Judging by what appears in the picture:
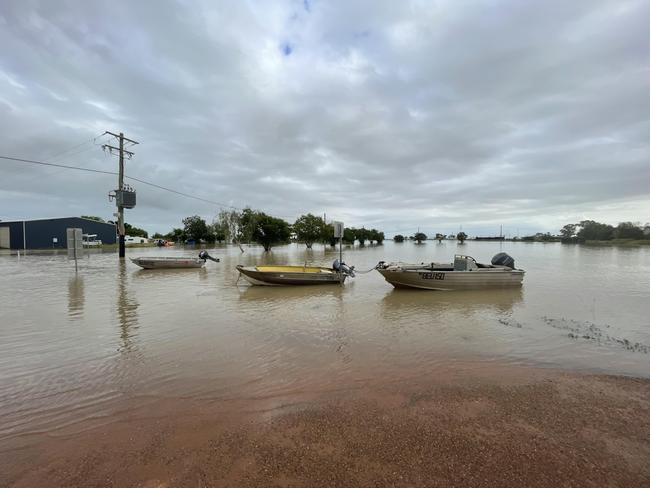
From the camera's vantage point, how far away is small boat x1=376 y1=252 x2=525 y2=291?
50.3ft

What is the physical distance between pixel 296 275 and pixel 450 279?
761cm

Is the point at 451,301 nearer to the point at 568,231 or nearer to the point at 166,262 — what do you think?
the point at 166,262

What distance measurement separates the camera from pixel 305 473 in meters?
3.01

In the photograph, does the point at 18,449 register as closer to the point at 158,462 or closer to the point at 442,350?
the point at 158,462

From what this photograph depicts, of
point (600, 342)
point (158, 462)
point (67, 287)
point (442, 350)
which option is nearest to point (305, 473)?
point (158, 462)

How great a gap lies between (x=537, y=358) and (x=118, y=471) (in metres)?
7.36

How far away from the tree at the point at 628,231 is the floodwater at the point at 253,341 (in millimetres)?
116463

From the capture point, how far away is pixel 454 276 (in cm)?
1534

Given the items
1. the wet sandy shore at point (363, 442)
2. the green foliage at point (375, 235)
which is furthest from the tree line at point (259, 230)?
the wet sandy shore at point (363, 442)

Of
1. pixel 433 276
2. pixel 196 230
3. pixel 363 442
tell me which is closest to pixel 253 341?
pixel 363 442

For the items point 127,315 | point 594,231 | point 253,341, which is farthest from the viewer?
point 594,231

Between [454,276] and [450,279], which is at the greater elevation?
[454,276]

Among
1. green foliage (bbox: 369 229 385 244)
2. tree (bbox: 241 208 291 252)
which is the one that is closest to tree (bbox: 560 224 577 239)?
green foliage (bbox: 369 229 385 244)

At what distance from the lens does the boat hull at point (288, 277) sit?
52.2ft
